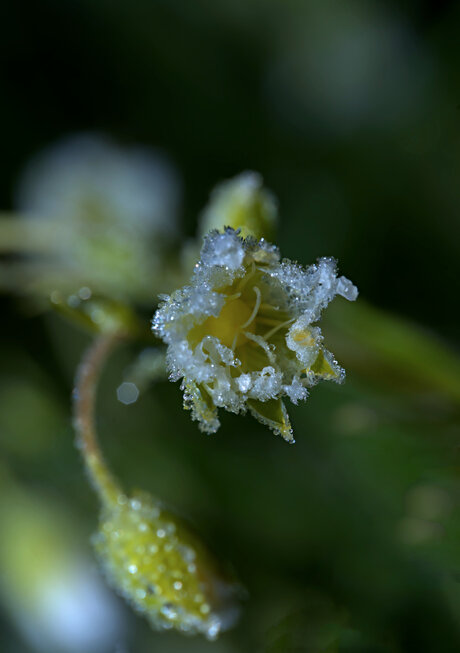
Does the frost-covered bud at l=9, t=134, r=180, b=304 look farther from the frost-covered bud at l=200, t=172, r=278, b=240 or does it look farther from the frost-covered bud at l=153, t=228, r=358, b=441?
the frost-covered bud at l=153, t=228, r=358, b=441

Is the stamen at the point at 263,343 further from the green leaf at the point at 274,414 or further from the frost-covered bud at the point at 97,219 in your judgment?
the frost-covered bud at the point at 97,219

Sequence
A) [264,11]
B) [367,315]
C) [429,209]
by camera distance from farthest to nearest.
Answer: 1. [264,11]
2. [429,209]
3. [367,315]

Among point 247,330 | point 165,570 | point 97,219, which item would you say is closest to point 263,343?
point 247,330

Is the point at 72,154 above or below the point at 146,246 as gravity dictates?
above

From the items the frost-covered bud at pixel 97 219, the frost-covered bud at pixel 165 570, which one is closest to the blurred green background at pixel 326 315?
the frost-covered bud at pixel 97 219

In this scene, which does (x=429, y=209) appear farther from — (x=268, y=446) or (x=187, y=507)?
(x=187, y=507)

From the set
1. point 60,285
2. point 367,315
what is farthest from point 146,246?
point 367,315
